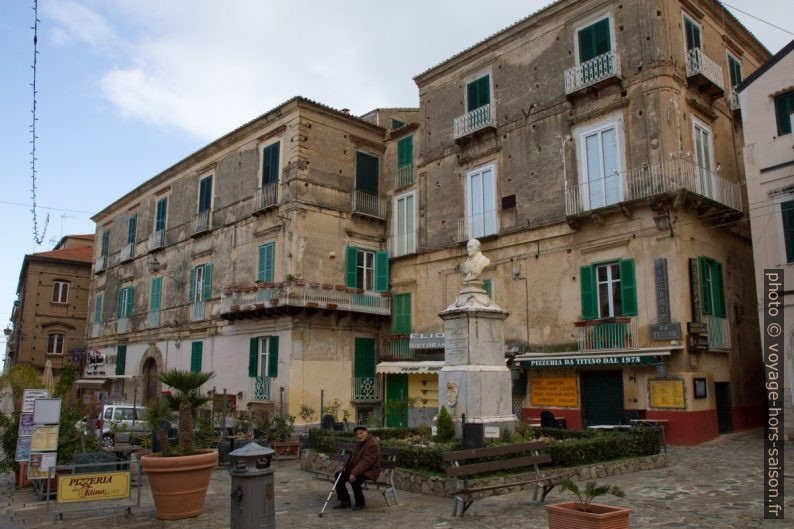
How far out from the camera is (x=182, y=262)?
3100 cm

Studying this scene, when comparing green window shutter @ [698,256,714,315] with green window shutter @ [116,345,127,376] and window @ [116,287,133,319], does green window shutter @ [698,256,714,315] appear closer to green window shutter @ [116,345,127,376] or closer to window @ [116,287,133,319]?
green window shutter @ [116,345,127,376]

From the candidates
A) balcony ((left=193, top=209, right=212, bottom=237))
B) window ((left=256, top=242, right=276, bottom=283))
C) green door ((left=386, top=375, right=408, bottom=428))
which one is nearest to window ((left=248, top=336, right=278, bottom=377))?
window ((left=256, top=242, right=276, bottom=283))

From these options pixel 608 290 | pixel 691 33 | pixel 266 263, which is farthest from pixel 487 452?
pixel 266 263

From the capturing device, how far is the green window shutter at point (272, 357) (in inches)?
950

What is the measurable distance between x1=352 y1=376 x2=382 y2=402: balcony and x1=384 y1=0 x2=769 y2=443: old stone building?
7.09 ft

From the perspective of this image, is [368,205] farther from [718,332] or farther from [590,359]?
[718,332]

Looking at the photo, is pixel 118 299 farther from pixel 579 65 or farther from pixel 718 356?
pixel 718 356

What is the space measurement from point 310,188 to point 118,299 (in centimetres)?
A: 1767

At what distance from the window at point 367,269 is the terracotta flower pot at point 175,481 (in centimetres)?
1688

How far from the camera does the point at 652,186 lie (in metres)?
17.8

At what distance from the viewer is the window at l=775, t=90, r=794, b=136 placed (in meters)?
17.2

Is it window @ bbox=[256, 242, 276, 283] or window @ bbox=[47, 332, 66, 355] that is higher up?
window @ bbox=[256, 242, 276, 283]

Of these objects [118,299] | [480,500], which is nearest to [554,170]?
[480,500]

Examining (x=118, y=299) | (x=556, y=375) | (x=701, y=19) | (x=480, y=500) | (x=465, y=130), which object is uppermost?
(x=701, y=19)
